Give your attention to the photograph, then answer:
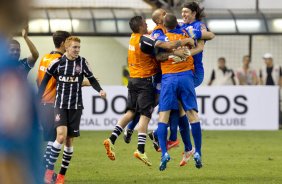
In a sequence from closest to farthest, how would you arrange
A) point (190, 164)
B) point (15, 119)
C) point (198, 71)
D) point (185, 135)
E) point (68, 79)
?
point (15, 119) < point (68, 79) < point (198, 71) < point (185, 135) < point (190, 164)

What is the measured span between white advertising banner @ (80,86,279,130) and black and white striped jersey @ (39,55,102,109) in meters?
11.7

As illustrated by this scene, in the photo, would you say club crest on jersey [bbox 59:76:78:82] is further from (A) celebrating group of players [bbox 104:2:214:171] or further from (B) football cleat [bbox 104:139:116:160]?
(B) football cleat [bbox 104:139:116:160]

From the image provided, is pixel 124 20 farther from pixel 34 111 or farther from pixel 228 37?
pixel 34 111

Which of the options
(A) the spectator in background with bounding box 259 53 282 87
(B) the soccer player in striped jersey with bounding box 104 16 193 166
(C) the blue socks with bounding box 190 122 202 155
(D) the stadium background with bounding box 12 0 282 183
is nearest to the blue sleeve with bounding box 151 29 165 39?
(B) the soccer player in striped jersey with bounding box 104 16 193 166

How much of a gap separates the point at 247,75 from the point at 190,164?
1047cm

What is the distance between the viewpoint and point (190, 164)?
1438 centimetres

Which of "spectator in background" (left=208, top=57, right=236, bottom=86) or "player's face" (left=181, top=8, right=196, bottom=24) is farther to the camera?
"spectator in background" (left=208, top=57, right=236, bottom=86)

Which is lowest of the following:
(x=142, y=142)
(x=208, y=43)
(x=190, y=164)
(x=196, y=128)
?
(x=190, y=164)

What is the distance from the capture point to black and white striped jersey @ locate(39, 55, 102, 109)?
414 inches

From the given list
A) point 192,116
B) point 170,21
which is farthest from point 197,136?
point 170,21

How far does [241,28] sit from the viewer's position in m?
27.8

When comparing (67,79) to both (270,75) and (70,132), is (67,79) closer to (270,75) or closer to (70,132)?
(70,132)

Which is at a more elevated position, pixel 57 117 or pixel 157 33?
pixel 157 33

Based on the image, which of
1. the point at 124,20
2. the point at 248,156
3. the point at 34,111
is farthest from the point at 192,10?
the point at 124,20
